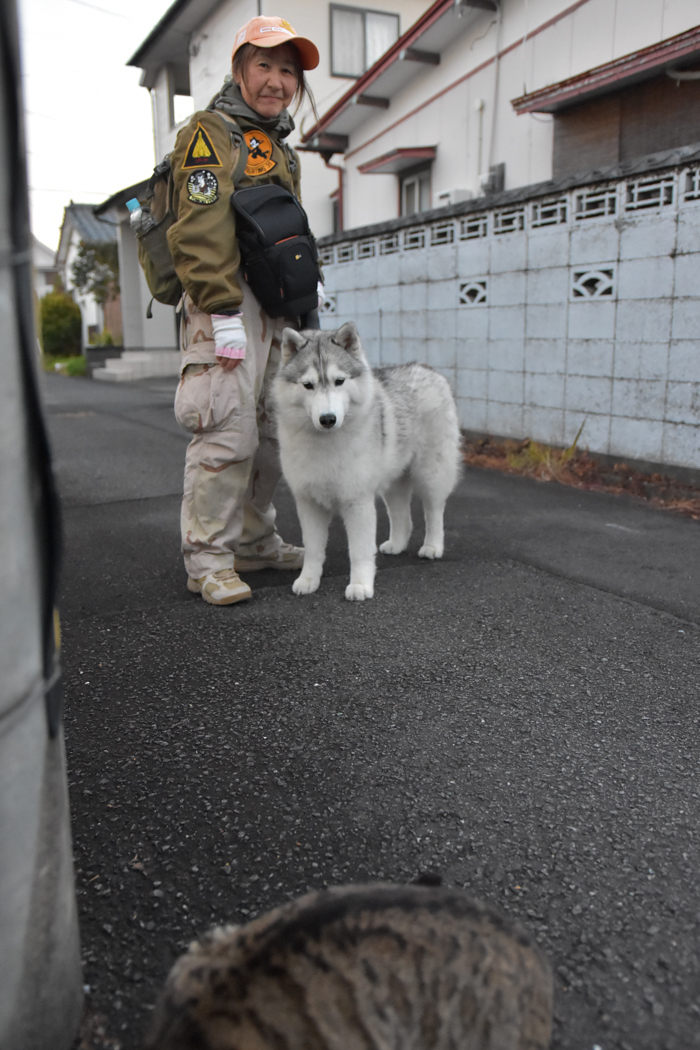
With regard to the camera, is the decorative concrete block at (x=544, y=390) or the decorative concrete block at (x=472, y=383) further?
the decorative concrete block at (x=472, y=383)

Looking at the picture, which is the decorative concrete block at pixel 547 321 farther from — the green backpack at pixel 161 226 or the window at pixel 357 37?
the window at pixel 357 37

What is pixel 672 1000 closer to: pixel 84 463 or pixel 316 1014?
pixel 316 1014

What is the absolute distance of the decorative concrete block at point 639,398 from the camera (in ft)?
19.2

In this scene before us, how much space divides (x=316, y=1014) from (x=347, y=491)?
8.64 feet

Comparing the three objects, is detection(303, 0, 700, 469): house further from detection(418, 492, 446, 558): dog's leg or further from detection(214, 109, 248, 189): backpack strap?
detection(214, 109, 248, 189): backpack strap

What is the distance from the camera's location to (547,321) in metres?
6.73

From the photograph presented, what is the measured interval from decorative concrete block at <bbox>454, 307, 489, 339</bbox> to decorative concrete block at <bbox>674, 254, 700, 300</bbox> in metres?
2.10

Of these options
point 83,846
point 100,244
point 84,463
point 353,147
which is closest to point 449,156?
point 353,147

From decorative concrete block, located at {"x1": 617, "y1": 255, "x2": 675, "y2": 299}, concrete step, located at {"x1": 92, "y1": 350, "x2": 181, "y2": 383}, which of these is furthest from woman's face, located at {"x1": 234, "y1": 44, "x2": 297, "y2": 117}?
concrete step, located at {"x1": 92, "y1": 350, "x2": 181, "y2": 383}

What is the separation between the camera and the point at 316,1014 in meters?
1.14

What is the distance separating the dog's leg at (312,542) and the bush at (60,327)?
26304 millimetres

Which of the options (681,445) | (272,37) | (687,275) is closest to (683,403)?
(681,445)

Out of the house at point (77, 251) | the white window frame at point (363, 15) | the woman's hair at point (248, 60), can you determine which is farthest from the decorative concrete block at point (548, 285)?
the house at point (77, 251)

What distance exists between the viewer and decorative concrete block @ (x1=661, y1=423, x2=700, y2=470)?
563cm
